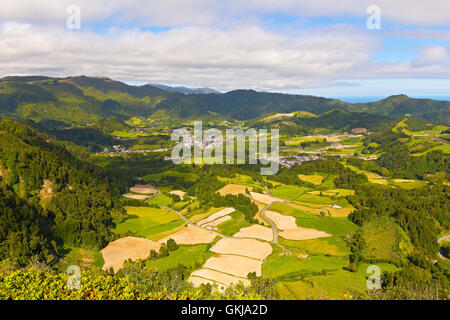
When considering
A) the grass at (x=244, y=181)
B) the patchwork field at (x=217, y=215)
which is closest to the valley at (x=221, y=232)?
the patchwork field at (x=217, y=215)

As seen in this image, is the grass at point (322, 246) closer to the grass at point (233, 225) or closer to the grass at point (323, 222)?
the grass at point (323, 222)

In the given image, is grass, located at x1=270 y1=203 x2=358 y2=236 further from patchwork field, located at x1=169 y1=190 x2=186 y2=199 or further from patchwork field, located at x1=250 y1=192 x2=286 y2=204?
patchwork field, located at x1=169 y1=190 x2=186 y2=199

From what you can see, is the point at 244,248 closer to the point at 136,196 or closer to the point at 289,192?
the point at 289,192

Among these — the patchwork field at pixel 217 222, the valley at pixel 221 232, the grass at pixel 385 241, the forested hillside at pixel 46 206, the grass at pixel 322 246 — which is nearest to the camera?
the valley at pixel 221 232

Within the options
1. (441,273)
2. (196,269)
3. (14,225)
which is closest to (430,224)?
(441,273)

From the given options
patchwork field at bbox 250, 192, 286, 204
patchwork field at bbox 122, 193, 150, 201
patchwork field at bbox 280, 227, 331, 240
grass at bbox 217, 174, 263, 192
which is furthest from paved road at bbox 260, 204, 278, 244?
patchwork field at bbox 122, 193, 150, 201

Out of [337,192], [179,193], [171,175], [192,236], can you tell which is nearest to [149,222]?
[192,236]
